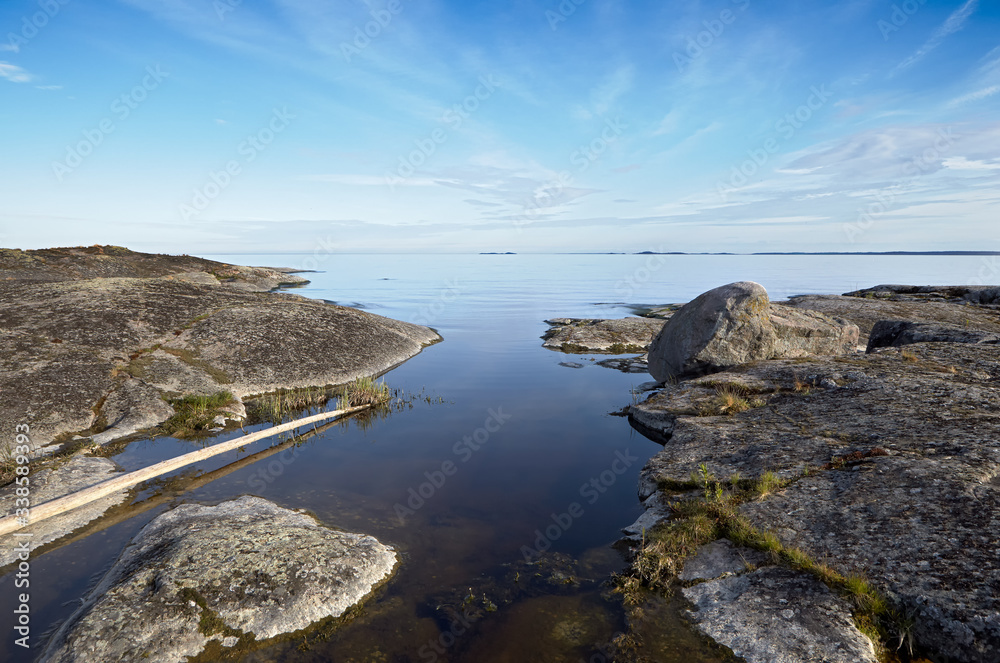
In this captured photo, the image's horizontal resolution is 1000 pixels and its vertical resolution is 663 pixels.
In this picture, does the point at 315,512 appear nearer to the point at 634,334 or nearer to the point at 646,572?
the point at 646,572

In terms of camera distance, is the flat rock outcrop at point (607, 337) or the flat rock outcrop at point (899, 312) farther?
the flat rock outcrop at point (607, 337)

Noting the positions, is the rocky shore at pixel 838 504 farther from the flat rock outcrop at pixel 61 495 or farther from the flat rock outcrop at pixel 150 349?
the flat rock outcrop at pixel 150 349

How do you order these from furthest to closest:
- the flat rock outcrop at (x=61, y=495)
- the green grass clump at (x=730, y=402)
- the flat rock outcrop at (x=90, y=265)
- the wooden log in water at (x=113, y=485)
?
the flat rock outcrop at (x=90, y=265) → the green grass clump at (x=730, y=402) → the wooden log in water at (x=113, y=485) → the flat rock outcrop at (x=61, y=495)

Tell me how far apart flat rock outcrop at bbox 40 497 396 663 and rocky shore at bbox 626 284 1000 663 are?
19.2 ft

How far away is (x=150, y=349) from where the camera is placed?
21766mm

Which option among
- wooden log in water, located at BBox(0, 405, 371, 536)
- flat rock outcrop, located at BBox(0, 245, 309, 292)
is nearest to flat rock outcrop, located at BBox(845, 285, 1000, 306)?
wooden log in water, located at BBox(0, 405, 371, 536)

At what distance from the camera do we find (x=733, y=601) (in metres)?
8.02

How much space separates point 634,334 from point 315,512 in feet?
102

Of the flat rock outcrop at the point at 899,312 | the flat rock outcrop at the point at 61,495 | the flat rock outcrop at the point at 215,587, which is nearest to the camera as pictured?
the flat rock outcrop at the point at 215,587

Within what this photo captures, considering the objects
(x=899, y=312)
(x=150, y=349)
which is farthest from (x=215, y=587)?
(x=899, y=312)

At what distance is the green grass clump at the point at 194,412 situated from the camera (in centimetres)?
1689

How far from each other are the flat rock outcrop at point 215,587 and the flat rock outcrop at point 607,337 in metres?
27.4

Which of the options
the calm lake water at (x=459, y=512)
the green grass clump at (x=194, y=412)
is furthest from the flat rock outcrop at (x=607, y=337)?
the green grass clump at (x=194, y=412)

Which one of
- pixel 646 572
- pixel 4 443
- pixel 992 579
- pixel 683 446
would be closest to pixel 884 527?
pixel 992 579
